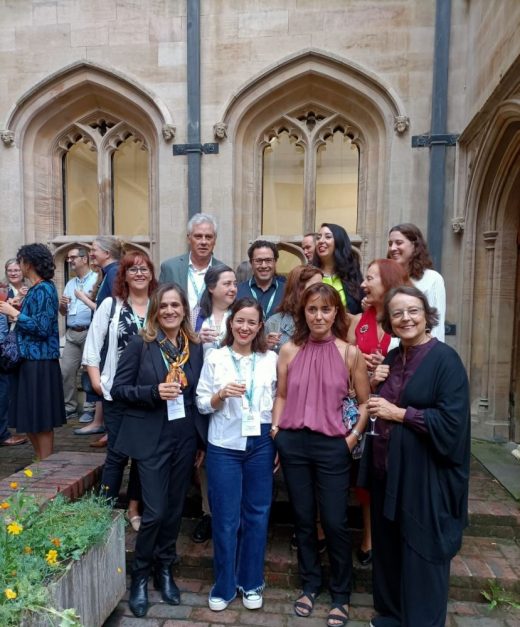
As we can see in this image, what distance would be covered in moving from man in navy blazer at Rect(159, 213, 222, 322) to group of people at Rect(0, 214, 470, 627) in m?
0.43

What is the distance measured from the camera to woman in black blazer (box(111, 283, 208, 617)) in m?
2.26

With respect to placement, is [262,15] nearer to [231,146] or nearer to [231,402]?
[231,146]

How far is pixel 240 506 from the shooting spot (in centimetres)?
234

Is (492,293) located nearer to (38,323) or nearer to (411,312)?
(411,312)

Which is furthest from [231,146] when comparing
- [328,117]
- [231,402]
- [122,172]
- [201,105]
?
[231,402]

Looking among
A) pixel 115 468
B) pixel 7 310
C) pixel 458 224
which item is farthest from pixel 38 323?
pixel 458 224

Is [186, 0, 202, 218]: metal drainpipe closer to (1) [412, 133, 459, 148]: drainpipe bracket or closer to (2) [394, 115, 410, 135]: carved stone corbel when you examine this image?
(2) [394, 115, 410, 135]: carved stone corbel

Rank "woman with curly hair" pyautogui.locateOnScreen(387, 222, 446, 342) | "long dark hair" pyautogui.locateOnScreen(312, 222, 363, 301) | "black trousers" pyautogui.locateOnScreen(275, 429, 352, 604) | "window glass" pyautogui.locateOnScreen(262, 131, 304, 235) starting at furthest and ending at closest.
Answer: "window glass" pyautogui.locateOnScreen(262, 131, 304, 235) → "long dark hair" pyautogui.locateOnScreen(312, 222, 363, 301) → "woman with curly hair" pyautogui.locateOnScreen(387, 222, 446, 342) → "black trousers" pyautogui.locateOnScreen(275, 429, 352, 604)

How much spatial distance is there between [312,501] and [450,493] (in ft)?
2.26

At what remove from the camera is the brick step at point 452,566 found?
2.55 metres

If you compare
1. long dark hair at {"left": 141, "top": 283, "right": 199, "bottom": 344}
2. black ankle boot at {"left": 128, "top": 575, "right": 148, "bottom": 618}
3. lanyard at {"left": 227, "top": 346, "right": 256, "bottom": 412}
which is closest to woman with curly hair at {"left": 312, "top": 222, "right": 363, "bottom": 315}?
lanyard at {"left": 227, "top": 346, "right": 256, "bottom": 412}

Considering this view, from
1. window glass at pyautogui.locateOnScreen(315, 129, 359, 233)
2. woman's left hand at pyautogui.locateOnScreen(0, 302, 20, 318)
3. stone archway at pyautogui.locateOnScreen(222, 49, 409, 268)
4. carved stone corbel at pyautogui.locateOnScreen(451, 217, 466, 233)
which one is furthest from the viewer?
window glass at pyautogui.locateOnScreen(315, 129, 359, 233)

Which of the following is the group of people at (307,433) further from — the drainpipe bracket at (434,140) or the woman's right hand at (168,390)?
the drainpipe bracket at (434,140)

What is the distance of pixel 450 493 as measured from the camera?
1.96 metres
